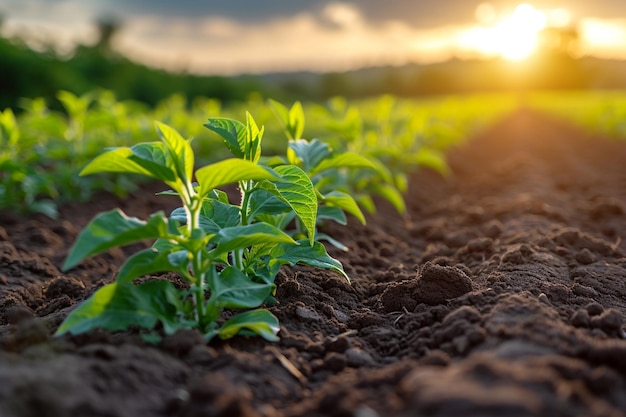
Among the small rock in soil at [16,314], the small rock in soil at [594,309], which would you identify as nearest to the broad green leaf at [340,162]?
the small rock in soil at [594,309]

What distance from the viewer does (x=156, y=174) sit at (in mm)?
2227

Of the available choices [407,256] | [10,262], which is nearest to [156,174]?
[10,262]

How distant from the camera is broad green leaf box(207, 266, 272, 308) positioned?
7.59ft

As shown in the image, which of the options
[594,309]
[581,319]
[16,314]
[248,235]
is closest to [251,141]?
[248,235]

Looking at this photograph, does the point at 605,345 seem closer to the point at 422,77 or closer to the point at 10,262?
the point at 10,262

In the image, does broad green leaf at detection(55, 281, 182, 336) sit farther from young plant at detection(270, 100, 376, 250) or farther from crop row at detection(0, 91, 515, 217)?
crop row at detection(0, 91, 515, 217)

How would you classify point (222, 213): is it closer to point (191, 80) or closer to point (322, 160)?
point (322, 160)

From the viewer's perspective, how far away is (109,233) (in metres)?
2.04

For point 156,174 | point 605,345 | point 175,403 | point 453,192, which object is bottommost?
point 453,192

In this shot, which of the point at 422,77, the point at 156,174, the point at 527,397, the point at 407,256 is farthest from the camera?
the point at 422,77

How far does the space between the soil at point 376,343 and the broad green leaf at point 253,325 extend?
0.05 metres

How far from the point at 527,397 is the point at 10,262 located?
3386mm

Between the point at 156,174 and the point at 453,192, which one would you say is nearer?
the point at 156,174

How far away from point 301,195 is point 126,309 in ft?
2.70
